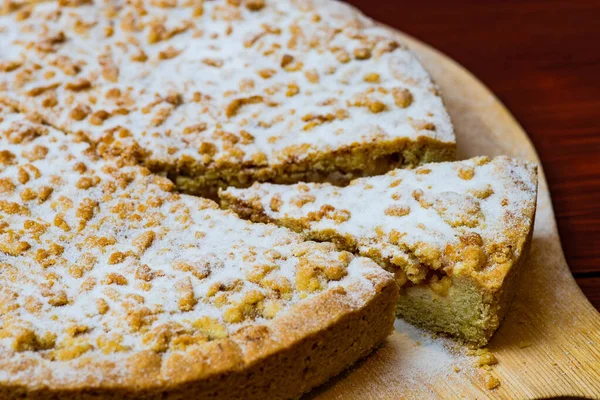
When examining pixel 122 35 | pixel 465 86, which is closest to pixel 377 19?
pixel 465 86

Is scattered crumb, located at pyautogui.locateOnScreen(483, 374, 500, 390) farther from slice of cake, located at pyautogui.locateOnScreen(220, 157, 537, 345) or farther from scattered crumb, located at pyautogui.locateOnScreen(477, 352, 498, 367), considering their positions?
slice of cake, located at pyautogui.locateOnScreen(220, 157, 537, 345)

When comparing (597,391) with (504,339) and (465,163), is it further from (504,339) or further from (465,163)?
(465,163)

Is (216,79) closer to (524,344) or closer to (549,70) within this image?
(524,344)

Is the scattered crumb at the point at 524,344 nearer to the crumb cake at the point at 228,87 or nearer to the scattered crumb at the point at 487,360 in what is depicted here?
the scattered crumb at the point at 487,360

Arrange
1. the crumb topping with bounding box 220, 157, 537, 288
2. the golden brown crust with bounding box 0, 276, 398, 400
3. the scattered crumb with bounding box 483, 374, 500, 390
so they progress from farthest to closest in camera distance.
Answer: the crumb topping with bounding box 220, 157, 537, 288 → the scattered crumb with bounding box 483, 374, 500, 390 → the golden brown crust with bounding box 0, 276, 398, 400

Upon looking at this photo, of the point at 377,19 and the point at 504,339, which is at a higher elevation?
the point at 377,19

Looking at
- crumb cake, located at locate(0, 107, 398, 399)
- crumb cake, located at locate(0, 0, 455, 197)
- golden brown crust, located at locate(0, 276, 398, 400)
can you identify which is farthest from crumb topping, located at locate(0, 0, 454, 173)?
golden brown crust, located at locate(0, 276, 398, 400)

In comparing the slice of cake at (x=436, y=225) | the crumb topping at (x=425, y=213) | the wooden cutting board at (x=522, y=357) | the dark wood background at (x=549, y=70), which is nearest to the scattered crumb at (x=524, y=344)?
the wooden cutting board at (x=522, y=357)
